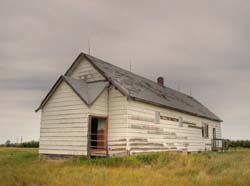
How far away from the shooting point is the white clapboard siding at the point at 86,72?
1912 cm

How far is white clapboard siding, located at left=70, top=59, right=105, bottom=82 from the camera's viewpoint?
19117 millimetres

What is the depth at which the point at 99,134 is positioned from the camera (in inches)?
707

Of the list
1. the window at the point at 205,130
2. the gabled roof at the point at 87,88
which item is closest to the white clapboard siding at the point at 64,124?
the gabled roof at the point at 87,88

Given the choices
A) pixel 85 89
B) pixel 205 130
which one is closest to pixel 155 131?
pixel 85 89

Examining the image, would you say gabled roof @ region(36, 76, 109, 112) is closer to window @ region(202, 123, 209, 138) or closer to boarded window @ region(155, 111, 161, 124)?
boarded window @ region(155, 111, 161, 124)

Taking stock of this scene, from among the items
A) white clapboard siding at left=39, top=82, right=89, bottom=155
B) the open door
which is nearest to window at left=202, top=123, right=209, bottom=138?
the open door

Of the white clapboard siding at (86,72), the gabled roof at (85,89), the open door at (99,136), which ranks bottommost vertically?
the open door at (99,136)

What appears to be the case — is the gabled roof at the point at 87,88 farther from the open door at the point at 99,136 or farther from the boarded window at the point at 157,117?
the boarded window at the point at 157,117

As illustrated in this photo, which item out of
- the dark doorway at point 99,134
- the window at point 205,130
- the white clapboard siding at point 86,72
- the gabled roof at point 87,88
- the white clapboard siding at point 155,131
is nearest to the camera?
the gabled roof at point 87,88

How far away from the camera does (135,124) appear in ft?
58.2

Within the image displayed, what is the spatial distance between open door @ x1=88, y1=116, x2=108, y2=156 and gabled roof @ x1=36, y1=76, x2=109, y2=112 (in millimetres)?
1256


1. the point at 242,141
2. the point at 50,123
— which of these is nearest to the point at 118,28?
the point at 50,123

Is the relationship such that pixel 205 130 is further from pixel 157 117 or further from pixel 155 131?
pixel 155 131

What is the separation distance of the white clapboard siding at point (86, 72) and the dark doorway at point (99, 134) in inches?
104
